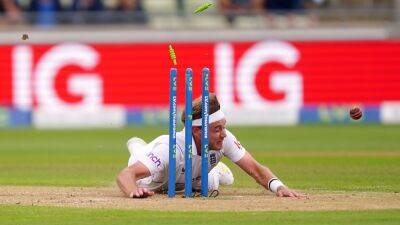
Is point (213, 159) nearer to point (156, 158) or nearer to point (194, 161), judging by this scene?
point (194, 161)

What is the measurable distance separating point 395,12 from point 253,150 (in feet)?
28.5

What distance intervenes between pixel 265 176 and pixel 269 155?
6.65 metres

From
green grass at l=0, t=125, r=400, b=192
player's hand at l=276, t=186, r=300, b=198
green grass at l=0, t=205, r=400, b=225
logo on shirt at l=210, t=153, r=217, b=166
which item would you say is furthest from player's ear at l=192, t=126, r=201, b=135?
green grass at l=0, t=125, r=400, b=192

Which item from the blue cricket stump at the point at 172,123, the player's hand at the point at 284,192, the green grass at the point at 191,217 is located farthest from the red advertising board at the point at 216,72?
the green grass at the point at 191,217

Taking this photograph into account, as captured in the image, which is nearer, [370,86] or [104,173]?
[104,173]

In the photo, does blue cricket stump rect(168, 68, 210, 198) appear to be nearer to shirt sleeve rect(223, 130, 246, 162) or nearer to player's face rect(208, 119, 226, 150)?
player's face rect(208, 119, 226, 150)

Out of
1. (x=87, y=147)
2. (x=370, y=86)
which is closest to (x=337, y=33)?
(x=370, y=86)

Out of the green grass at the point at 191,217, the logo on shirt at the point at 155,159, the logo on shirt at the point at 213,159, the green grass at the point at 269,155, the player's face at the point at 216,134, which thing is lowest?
the green grass at the point at 269,155

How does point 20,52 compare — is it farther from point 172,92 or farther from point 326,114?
point 172,92

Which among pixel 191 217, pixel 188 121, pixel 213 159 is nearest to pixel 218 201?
pixel 213 159

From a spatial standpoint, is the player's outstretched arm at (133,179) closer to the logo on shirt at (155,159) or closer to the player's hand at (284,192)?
the logo on shirt at (155,159)

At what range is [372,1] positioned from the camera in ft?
85.5

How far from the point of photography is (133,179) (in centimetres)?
1006

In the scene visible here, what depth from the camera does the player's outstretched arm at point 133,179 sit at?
32.9 feet
